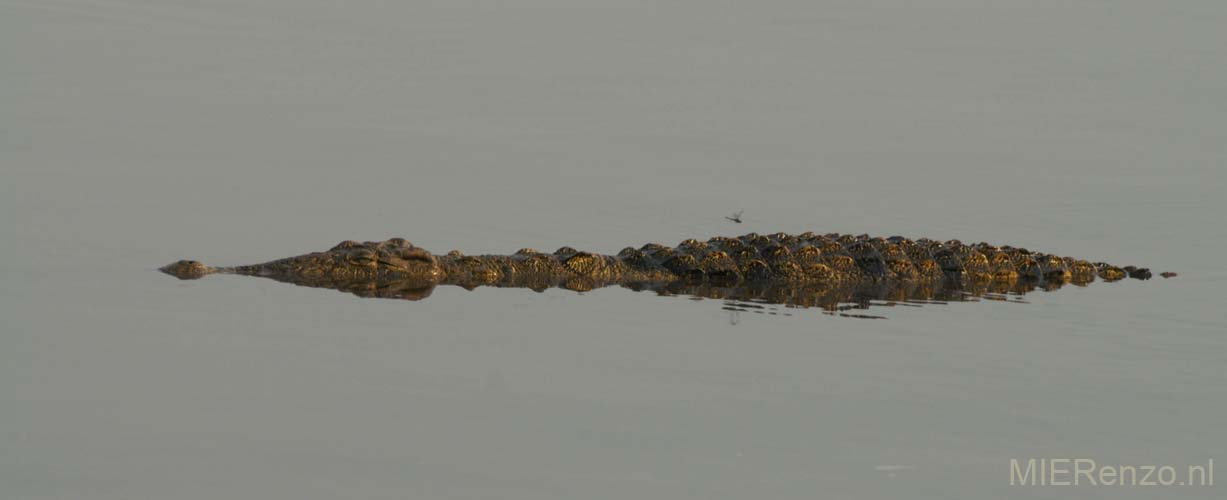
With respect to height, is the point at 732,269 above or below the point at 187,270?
above

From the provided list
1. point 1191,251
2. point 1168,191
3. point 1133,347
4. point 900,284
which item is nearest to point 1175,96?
point 1168,191

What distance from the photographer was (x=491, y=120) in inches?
1257

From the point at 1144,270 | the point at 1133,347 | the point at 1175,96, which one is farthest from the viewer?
the point at 1175,96

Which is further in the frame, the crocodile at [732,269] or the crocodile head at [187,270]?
the crocodile at [732,269]

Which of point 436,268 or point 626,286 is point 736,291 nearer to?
point 626,286

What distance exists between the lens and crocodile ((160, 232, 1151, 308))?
2305 cm

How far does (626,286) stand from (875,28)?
20.0 metres

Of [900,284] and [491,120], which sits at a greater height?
[491,120]

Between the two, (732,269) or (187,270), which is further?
(732,269)

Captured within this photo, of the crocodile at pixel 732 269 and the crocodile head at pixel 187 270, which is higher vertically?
the crocodile at pixel 732 269

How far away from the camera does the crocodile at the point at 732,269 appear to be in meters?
23.0

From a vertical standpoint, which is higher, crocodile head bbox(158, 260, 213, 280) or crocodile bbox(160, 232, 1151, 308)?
crocodile bbox(160, 232, 1151, 308)

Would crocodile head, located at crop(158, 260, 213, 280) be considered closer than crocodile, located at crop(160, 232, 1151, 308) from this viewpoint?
Yes

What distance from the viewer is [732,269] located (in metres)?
23.9
